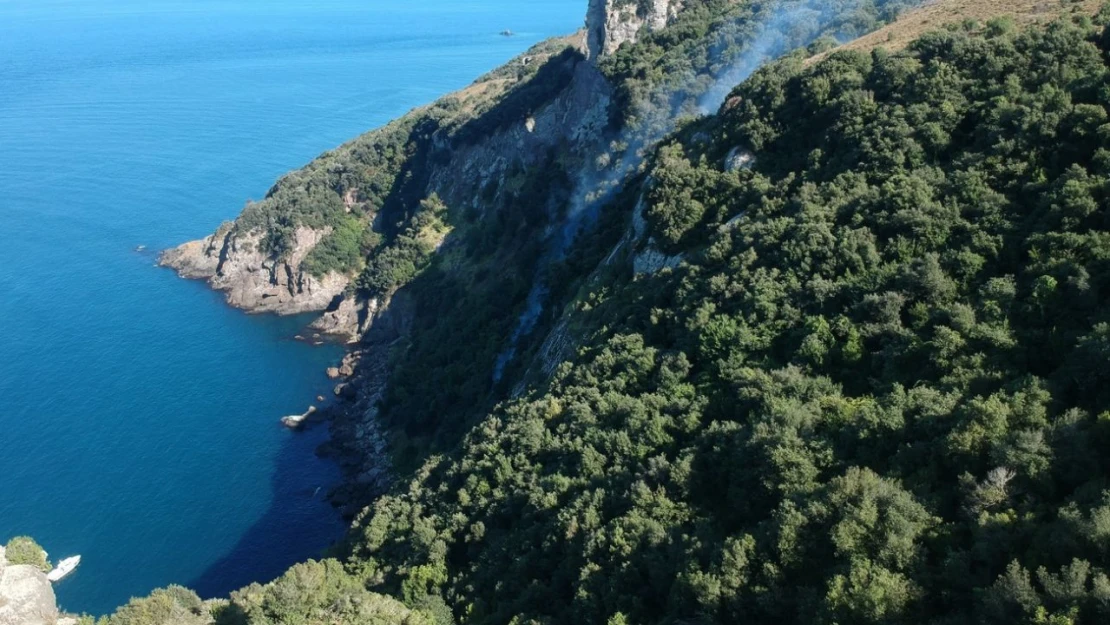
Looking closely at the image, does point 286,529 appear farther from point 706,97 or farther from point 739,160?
point 706,97

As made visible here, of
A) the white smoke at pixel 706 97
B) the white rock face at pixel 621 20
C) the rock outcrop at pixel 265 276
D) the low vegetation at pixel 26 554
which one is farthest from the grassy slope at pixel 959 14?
the rock outcrop at pixel 265 276

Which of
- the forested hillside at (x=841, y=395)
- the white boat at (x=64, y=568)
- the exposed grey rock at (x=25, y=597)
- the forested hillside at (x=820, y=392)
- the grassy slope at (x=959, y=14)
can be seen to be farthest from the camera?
the white boat at (x=64, y=568)

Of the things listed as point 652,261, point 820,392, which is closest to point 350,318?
point 652,261

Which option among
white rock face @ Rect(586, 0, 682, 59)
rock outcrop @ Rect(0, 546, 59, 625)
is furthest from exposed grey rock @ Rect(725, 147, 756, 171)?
rock outcrop @ Rect(0, 546, 59, 625)

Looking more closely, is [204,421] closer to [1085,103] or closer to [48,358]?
[48,358]

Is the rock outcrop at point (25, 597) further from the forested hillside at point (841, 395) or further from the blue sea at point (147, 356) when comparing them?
the forested hillside at point (841, 395)

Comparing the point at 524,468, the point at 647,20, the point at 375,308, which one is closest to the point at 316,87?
the point at 375,308

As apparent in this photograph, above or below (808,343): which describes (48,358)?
below
